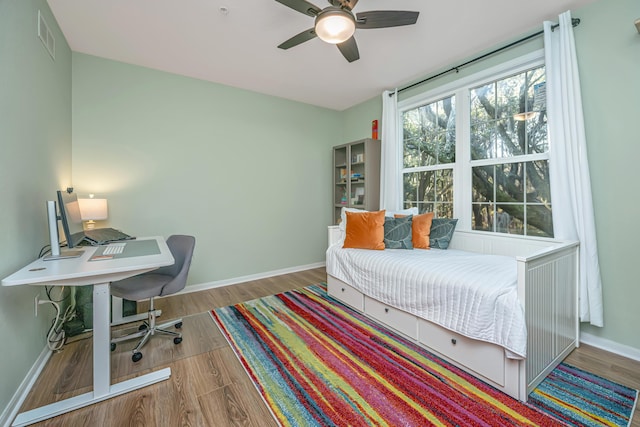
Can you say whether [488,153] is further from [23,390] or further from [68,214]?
[23,390]

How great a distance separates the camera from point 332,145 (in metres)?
4.53

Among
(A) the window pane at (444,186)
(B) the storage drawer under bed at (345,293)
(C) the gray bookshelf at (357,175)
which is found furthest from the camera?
(C) the gray bookshelf at (357,175)

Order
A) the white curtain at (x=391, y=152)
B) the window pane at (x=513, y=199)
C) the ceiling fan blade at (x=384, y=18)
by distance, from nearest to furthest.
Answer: the ceiling fan blade at (x=384, y=18) → the window pane at (x=513, y=199) → the white curtain at (x=391, y=152)

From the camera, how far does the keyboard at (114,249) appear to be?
74.2 inches

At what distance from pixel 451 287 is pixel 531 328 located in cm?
45

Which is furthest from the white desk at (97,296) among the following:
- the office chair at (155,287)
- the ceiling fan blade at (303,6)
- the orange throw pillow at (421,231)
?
the orange throw pillow at (421,231)

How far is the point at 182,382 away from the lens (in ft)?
5.62

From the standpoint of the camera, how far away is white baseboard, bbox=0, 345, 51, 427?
54.1 inches

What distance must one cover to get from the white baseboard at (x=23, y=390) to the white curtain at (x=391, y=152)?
3459 millimetres

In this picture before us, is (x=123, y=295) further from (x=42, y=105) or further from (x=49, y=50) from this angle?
(x=49, y=50)

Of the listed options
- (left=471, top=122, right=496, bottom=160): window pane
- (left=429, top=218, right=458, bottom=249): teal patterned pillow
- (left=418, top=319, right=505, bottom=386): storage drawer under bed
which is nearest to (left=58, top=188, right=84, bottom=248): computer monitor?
(left=418, top=319, right=505, bottom=386): storage drawer under bed

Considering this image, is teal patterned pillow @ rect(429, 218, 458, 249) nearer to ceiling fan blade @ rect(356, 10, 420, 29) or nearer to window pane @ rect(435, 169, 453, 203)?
window pane @ rect(435, 169, 453, 203)

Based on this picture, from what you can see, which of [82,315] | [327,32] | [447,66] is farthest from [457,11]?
[82,315]

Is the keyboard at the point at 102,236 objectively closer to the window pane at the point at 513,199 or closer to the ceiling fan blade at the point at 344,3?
the ceiling fan blade at the point at 344,3
